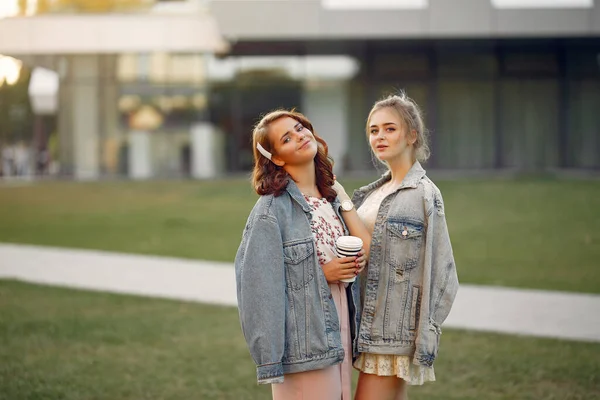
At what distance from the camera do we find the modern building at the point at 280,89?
32438mm

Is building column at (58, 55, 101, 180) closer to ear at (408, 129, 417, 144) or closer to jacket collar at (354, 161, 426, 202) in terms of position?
jacket collar at (354, 161, 426, 202)

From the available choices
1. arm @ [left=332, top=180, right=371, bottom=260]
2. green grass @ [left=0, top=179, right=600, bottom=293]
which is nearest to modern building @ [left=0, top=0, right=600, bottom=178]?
green grass @ [left=0, top=179, right=600, bottom=293]

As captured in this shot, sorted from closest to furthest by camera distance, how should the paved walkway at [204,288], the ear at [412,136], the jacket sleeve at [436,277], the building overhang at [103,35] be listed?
1. the jacket sleeve at [436,277]
2. the ear at [412,136]
3. the paved walkway at [204,288]
4. the building overhang at [103,35]

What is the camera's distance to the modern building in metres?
32.4

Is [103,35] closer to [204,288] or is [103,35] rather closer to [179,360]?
[204,288]

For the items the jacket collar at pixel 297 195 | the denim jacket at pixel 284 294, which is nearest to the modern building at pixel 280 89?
the jacket collar at pixel 297 195

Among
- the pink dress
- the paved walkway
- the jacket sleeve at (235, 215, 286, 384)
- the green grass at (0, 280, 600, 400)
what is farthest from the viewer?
the paved walkway

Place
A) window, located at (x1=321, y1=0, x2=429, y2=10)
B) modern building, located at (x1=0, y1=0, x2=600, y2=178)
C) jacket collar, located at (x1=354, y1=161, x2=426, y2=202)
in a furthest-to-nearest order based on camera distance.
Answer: modern building, located at (x1=0, y1=0, x2=600, y2=178)
window, located at (x1=321, y1=0, x2=429, y2=10)
jacket collar, located at (x1=354, y1=161, x2=426, y2=202)

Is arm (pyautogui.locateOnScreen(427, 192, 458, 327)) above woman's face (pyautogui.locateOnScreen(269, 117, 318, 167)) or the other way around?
the other way around

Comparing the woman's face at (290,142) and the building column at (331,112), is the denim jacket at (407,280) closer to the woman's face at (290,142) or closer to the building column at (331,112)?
the woman's face at (290,142)

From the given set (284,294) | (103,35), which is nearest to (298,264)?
(284,294)

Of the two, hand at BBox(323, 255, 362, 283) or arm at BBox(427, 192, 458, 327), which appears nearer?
hand at BBox(323, 255, 362, 283)

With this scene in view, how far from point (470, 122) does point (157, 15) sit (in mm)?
13242

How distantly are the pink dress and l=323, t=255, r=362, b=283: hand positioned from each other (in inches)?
2.7
